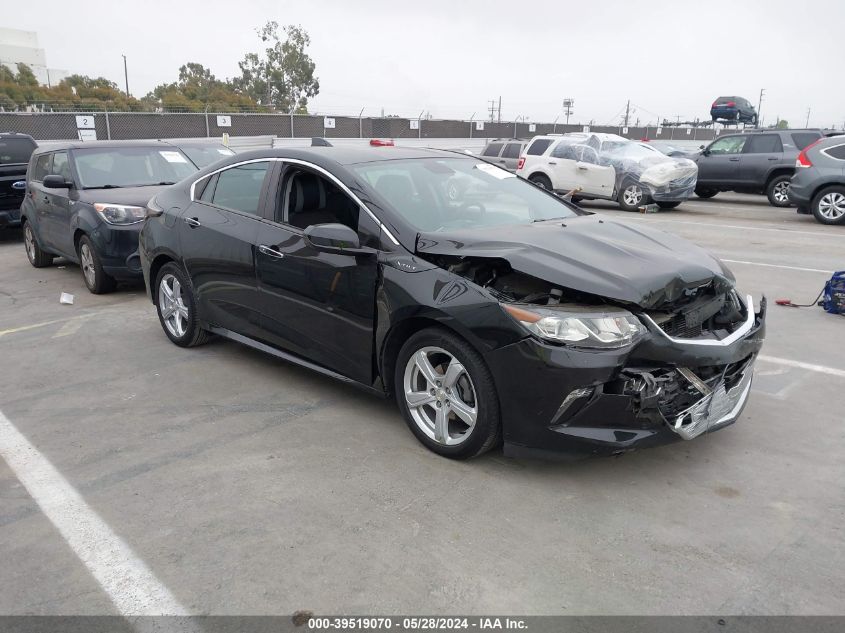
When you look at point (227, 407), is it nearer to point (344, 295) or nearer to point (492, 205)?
point (344, 295)

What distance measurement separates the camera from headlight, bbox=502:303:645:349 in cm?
339

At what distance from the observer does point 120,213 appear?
7.80 meters

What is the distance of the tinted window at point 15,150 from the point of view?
39.5 feet

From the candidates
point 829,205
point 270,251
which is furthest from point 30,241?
point 829,205

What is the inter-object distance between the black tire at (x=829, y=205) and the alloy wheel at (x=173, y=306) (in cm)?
1258

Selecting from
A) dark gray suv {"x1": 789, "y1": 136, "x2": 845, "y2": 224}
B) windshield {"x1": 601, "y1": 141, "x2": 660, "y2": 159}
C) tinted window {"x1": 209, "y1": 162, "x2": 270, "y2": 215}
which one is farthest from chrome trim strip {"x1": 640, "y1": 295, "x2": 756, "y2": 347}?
windshield {"x1": 601, "y1": 141, "x2": 660, "y2": 159}

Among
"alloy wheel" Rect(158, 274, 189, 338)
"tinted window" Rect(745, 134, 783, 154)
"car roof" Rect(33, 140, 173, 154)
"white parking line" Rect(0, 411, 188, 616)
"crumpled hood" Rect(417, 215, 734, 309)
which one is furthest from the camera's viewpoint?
"tinted window" Rect(745, 134, 783, 154)

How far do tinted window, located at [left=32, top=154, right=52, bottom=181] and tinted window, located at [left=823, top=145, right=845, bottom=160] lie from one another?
13.4 meters

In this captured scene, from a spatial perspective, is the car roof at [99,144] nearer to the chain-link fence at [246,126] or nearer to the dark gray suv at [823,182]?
the dark gray suv at [823,182]

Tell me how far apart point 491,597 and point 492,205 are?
8.64 feet

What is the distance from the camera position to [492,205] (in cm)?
470

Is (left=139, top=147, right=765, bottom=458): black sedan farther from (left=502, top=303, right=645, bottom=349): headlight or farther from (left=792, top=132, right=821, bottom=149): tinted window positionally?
(left=792, top=132, right=821, bottom=149): tinted window

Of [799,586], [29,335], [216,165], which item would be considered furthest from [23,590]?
→ [29,335]

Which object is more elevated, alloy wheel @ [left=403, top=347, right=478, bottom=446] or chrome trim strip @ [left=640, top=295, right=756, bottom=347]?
chrome trim strip @ [left=640, top=295, right=756, bottom=347]
